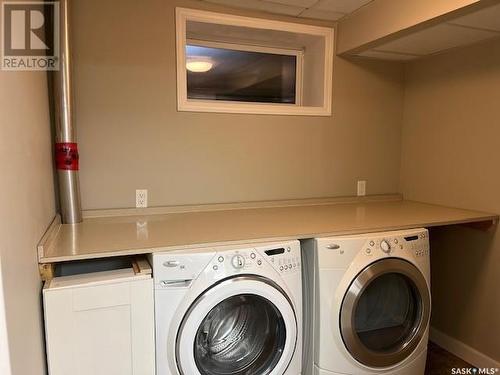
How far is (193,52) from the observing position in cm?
236

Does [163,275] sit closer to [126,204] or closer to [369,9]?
[126,204]

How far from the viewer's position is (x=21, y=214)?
1084 millimetres

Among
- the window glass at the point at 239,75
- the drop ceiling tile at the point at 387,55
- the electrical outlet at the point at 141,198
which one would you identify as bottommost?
the electrical outlet at the point at 141,198

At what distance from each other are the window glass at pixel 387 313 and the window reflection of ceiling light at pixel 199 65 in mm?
1699

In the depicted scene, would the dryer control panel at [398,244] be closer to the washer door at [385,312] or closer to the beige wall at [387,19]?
the washer door at [385,312]

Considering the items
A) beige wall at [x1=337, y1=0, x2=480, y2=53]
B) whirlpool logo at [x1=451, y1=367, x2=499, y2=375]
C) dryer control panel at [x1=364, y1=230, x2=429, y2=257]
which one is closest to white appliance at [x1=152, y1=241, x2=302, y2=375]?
dryer control panel at [x1=364, y1=230, x2=429, y2=257]

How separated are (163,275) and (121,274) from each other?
18cm

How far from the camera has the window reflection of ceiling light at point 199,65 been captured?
2.34 metres

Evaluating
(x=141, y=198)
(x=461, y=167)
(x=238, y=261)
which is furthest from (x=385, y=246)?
(x=141, y=198)

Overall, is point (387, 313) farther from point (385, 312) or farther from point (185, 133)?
point (185, 133)

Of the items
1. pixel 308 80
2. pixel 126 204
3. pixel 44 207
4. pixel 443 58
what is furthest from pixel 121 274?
pixel 443 58

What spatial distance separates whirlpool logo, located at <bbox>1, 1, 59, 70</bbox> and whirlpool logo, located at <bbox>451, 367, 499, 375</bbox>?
2.75m

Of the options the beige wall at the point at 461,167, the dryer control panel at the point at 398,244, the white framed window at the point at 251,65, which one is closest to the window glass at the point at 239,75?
the white framed window at the point at 251,65

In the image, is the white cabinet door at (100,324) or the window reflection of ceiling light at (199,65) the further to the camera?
the window reflection of ceiling light at (199,65)
